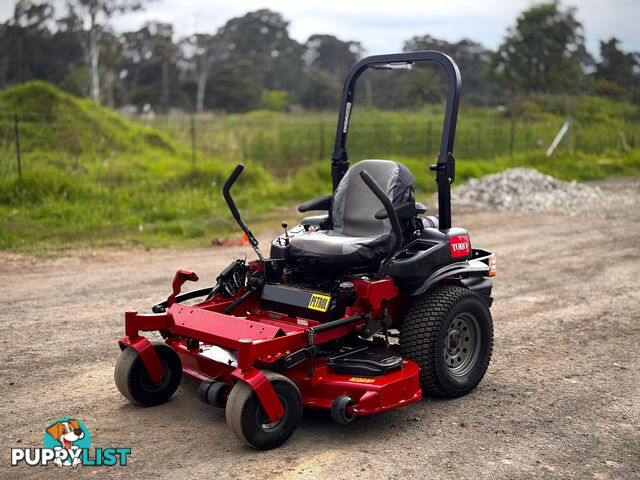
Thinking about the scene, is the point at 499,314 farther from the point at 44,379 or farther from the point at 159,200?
the point at 159,200

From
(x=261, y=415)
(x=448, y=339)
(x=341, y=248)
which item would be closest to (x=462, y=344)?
(x=448, y=339)

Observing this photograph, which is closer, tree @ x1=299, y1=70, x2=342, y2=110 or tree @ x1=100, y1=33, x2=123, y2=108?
tree @ x1=100, y1=33, x2=123, y2=108

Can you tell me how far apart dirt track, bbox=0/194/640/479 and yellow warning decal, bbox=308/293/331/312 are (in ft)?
2.30

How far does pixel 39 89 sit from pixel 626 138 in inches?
736

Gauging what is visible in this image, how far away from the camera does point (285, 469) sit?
14.2 feet

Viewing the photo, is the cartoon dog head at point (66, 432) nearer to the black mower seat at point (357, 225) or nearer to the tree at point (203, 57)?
the black mower seat at point (357, 225)

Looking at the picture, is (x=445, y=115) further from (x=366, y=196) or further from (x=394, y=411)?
(x=394, y=411)

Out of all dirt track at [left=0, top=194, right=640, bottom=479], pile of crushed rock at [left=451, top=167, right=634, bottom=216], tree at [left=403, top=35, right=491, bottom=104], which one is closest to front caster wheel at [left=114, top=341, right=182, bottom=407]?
dirt track at [left=0, top=194, right=640, bottom=479]

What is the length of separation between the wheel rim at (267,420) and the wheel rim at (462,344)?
4.50ft

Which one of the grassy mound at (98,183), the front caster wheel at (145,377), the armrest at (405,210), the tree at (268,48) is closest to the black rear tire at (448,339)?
the armrest at (405,210)

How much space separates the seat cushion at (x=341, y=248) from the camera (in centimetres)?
532

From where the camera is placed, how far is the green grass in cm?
1223

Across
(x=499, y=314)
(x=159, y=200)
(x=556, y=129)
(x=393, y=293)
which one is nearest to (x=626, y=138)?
(x=556, y=129)

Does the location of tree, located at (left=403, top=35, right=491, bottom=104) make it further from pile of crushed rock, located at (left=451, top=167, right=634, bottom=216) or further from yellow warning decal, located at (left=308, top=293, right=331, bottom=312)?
yellow warning decal, located at (left=308, top=293, right=331, bottom=312)
